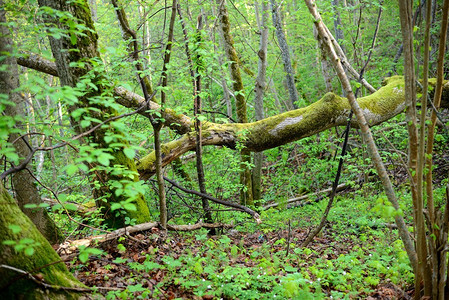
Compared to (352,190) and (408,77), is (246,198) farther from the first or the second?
(408,77)

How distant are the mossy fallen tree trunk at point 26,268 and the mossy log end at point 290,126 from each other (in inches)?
137

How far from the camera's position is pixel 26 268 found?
209 centimetres

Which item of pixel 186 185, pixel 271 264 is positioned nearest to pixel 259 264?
pixel 271 264

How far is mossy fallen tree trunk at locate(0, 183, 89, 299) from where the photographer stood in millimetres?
1995

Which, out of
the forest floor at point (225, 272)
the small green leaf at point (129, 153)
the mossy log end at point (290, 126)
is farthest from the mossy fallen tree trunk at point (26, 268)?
the mossy log end at point (290, 126)

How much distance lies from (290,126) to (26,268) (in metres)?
4.86

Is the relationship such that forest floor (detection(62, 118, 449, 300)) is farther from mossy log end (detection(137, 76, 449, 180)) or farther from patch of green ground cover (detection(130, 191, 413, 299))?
mossy log end (detection(137, 76, 449, 180))

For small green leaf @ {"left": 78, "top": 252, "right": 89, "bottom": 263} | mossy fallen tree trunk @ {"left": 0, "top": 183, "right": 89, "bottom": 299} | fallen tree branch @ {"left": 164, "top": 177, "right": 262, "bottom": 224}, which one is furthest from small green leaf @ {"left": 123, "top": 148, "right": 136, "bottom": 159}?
fallen tree branch @ {"left": 164, "top": 177, "right": 262, "bottom": 224}

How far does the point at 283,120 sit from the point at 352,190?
4041 millimetres

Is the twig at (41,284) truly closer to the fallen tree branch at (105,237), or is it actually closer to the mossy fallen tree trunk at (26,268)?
the mossy fallen tree trunk at (26,268)

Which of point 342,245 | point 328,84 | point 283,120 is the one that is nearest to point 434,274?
point 342,245

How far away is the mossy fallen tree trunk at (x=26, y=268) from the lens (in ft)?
6.55

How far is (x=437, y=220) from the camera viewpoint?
2723 mm

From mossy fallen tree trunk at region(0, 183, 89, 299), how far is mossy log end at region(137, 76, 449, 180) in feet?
11.4
